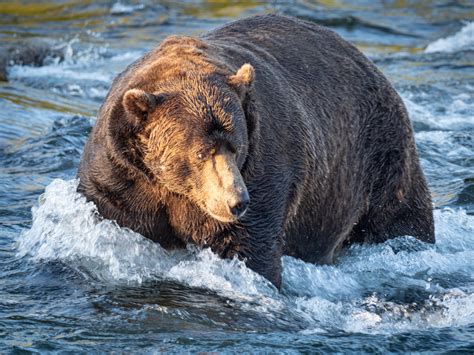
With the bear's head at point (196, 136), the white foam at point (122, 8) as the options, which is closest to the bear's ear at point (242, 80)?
the bear's head at point (196, 136)

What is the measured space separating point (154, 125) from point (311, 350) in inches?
68.6

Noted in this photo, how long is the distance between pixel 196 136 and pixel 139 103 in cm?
42

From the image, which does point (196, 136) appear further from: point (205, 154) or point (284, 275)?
point (284, 275)

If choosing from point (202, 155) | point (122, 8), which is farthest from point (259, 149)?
point (122, 8)

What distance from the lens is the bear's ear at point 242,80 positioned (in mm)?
6688

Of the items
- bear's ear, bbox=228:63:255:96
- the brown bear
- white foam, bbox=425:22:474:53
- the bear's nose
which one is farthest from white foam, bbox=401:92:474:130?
the bear's nose

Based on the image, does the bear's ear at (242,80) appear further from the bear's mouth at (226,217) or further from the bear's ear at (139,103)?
the bear's mouth at (226,217)

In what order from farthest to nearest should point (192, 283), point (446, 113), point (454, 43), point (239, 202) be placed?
1. point (454, 43)
2. point (446, 113)
3. point (192, 283)
4. point (239, 202)

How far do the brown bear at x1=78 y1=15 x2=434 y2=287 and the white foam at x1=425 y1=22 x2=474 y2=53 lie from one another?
1012cm

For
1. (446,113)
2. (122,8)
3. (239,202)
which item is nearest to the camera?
(239,202)

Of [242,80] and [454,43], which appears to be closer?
[242,80]

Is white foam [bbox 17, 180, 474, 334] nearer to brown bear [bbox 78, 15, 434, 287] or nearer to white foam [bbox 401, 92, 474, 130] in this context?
brown bear [bbox 78, 15, 434, 287]

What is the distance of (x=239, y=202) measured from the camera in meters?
6.22

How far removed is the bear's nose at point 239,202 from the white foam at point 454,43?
13425 millimetres
